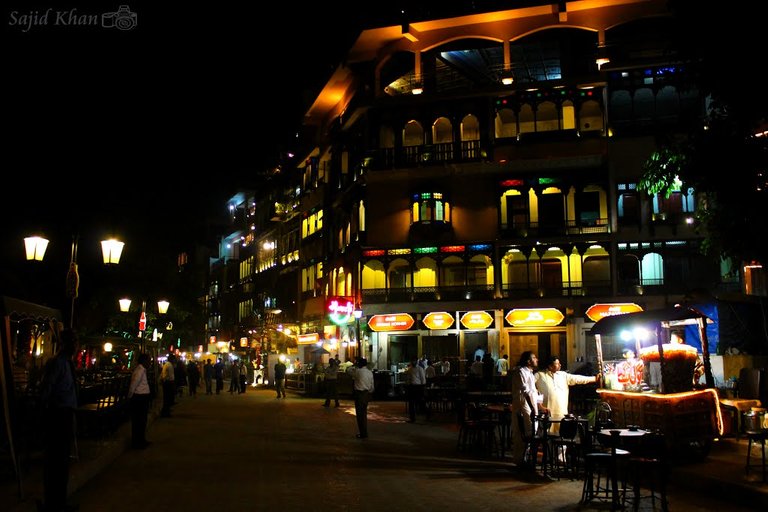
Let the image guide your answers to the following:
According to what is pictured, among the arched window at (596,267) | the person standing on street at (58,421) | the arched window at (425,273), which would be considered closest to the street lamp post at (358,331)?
the arched window at (425,273)

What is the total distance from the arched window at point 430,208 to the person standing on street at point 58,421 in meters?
28.5

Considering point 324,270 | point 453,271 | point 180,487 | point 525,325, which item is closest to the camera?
point 180,487

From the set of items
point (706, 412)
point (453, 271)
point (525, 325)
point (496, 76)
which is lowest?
point (706, 412)

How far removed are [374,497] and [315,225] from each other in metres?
39.6

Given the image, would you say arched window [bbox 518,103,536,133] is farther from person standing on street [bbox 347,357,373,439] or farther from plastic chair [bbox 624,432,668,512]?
plastic chair [bbox 624,432,668,512]

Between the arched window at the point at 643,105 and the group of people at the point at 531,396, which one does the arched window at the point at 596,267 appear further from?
the group of people at the point at 531,396

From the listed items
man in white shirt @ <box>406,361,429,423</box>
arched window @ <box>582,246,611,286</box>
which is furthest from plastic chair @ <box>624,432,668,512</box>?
arched window @ <box>582,246,611,286</box>

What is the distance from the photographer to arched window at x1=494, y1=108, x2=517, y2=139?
3731 centimetres

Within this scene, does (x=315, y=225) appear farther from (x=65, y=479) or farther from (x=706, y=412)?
(x=65, y=479)

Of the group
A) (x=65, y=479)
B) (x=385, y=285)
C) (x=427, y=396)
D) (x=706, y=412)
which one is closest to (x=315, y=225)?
(x=385, y=285)

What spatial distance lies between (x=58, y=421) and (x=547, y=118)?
3239 cm

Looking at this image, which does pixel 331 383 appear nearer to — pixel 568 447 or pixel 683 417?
pixel 568 447

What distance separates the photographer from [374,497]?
386 inches

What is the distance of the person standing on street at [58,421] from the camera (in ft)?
27.0
